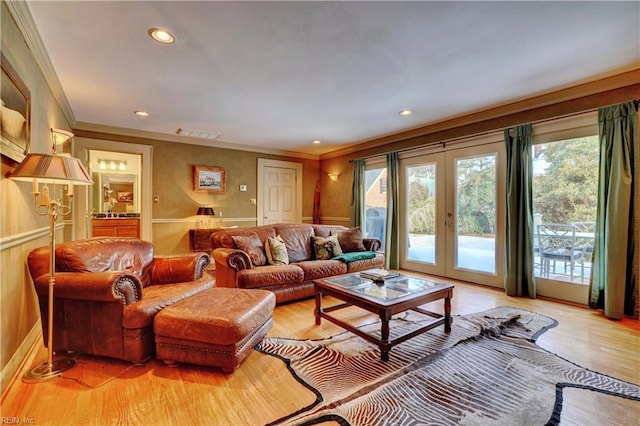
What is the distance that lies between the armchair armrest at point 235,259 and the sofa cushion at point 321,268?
63cm

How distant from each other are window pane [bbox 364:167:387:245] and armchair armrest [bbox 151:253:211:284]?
3667 millimetres

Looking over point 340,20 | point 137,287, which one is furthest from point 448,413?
point 340,20

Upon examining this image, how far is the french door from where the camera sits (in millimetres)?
4004

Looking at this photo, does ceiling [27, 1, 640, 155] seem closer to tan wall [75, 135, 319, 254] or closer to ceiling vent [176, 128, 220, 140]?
ceiling vent [176, 128, 220, 140]

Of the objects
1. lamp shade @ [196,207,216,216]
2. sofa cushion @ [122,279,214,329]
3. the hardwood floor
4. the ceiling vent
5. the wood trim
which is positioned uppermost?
the ceiling vent

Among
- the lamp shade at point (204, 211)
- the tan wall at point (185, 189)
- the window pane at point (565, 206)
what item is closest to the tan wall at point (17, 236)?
the tan wall at point (185, 189)

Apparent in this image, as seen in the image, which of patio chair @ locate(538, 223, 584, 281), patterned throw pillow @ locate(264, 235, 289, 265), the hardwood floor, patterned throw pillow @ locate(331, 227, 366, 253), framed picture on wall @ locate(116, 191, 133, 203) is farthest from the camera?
framed picture on wall @ locate(116, 191, 133, 203)

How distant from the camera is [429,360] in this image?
2.10 meters

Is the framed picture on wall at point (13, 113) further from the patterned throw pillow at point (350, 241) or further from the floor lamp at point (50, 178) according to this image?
the patterned throw pillow at point (350, 241)

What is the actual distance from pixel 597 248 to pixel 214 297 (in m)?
3.88

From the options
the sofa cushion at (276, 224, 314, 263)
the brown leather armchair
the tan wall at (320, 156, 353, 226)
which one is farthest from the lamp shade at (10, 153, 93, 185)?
the tan wall at (320, 156, 353, 226)

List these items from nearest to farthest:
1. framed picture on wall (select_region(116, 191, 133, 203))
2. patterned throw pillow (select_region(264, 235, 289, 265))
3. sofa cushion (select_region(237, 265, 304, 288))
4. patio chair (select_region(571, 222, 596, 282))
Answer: sofa cushion (select_region(237, 265, 304, 288)) < patio chair (select_region(571, 222, 596, 282)) < patterned throw pillow (select_region(264, 235, 289, 265)) < framed picture on wall (select_region(116, 191, 133, 203))

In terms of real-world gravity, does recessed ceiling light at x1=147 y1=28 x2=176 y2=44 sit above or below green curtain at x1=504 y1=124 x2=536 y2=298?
above

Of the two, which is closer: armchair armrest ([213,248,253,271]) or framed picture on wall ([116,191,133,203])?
armchair armrest ([213,248,253,271])
